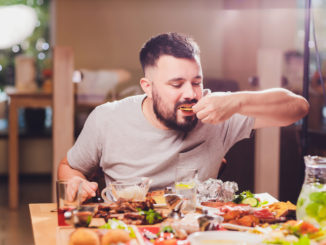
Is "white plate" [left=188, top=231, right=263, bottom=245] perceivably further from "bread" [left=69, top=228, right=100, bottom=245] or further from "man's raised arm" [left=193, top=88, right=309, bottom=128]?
"man's raised arm" [left=193, top=88, right=309, bottom=128]

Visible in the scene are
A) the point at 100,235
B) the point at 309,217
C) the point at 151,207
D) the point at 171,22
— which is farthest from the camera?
the point at 171,22

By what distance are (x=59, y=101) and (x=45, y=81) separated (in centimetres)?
147

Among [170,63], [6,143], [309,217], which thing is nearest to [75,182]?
[309,217]

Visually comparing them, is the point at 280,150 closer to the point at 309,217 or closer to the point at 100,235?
the point at 309,217

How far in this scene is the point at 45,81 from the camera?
199 inches

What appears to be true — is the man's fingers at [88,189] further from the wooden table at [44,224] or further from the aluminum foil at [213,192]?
the aluminum foil at [213,192]

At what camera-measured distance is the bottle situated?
1.54 meters

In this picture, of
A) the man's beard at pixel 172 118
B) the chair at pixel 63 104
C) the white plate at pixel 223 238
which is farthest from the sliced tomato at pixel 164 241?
the chair at pixel 63 104

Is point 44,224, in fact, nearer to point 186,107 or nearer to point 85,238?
point 85,238

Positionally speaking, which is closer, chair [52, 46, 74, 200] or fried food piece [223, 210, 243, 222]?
fried food piece [223, 210, 243, 222]

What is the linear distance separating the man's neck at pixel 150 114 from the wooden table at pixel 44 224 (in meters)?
0.62

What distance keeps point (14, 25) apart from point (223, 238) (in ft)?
17.9

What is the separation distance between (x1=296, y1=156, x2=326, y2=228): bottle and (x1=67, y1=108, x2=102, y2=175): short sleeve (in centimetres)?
109

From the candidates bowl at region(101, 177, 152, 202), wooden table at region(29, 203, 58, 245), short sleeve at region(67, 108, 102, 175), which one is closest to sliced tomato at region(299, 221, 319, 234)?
bowl at region(101, 177, 152, 202)
